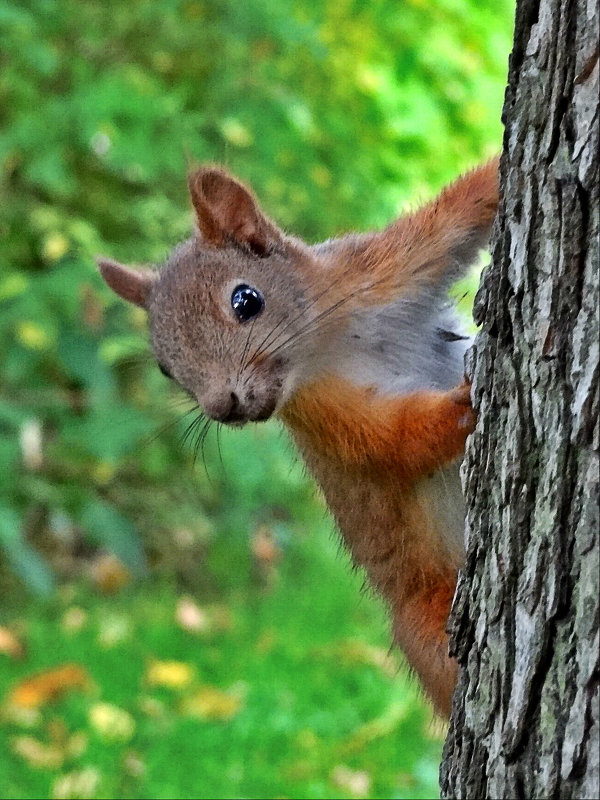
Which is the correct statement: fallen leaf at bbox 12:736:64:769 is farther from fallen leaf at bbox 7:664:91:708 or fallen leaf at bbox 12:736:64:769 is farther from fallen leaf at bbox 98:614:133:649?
fallen leaf at bbox 98:614:133:649

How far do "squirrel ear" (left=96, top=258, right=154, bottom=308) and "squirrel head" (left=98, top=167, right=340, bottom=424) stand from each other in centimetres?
6

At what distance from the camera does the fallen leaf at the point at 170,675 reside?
371cm

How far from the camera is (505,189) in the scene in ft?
4.82

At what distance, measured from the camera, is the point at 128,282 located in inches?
95.2

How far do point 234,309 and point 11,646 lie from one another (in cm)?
220

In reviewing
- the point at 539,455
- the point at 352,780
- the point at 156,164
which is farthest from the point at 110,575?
the point at 539,455

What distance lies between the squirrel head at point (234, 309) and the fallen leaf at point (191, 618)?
217cm

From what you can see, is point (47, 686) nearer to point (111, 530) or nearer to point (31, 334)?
point (111, 530)

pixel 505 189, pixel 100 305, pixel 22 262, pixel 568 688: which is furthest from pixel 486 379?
pixel 22 262

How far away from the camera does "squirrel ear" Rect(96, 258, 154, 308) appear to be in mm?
2408

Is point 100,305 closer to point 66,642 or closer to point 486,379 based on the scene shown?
point 66,642

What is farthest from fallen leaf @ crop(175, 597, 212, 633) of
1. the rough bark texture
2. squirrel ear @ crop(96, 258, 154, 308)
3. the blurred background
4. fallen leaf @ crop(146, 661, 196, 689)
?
the rough bark texture

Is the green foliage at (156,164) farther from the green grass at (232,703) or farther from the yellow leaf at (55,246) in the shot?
the green grass at (232,703)

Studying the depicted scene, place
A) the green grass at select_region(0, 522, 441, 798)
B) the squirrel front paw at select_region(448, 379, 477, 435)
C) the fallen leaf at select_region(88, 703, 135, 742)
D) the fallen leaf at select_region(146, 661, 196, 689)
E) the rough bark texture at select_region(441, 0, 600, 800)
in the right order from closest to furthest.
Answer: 1. the rough bark texture at select_region(441, 0, 600, 800)
2. the squirrel front paw at select_region(448, 379, 477, 435)
3. the green grass at select_region(0, 522, 441, 798)
4. the fallen leaf at select_region(88, 703, 135, 742)
5. the fallen leaf at select_region(146, 661, 196, 689)
